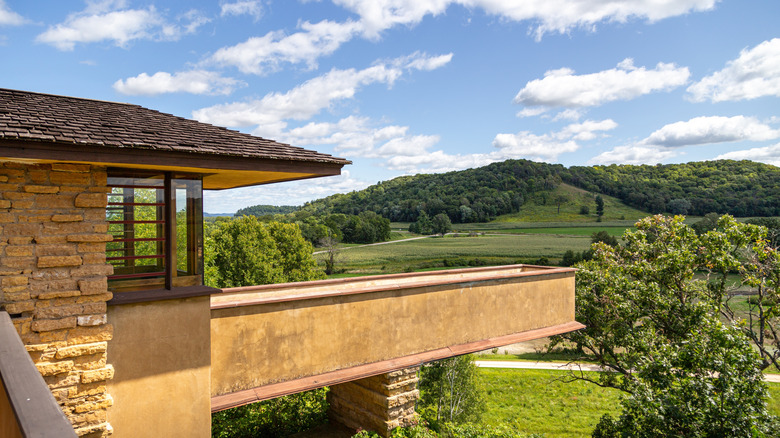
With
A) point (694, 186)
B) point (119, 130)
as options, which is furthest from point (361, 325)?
point (694, 186)

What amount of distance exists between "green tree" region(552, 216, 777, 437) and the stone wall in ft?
28.6

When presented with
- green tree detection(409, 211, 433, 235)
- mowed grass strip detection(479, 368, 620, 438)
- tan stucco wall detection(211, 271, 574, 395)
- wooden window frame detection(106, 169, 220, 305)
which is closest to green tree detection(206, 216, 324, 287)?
mowed grass strip detection(479, 368, 620, 438)

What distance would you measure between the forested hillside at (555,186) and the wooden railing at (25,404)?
231ft

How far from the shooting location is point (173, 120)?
6.26 metres

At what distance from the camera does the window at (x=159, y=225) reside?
210 inches

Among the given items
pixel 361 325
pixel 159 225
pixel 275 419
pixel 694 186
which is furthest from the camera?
pixel 694 186

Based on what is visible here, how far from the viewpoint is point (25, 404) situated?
71.9 inches

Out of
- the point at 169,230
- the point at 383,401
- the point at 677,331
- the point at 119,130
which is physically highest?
the point at 119,130

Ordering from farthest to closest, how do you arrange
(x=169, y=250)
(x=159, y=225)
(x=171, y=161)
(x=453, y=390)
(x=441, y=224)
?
(x=441, y=224) → (x=453, y=390) → (x=159, y=225) → (x=169, y=250) → (x=171, y=161)

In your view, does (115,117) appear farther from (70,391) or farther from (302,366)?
(302,366)

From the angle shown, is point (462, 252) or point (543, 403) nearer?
point (543, 403)

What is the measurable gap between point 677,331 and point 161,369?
14392 millimetres

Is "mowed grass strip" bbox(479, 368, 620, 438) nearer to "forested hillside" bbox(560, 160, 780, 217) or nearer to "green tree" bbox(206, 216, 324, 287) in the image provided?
"green tree" bbox(206, 216, 324, 287)

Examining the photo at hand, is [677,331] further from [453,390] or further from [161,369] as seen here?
[161,369]
